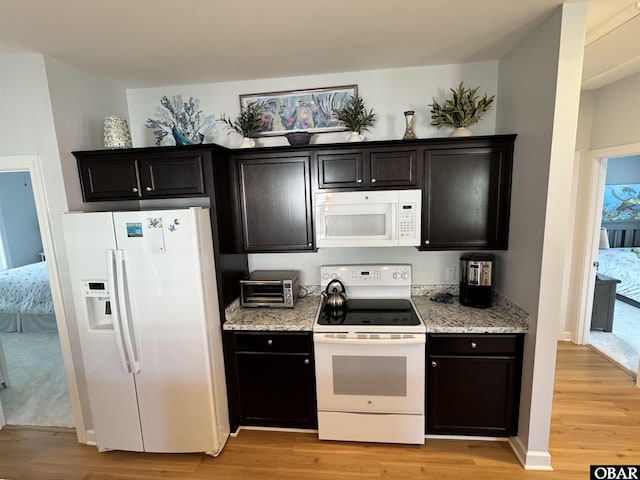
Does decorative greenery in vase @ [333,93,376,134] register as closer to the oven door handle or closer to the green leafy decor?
the green leafy decor

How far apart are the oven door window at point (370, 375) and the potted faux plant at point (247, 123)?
1874 mm

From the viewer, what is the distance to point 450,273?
2.74m

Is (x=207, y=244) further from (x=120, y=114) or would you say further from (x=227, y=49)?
(x=120, y=114)

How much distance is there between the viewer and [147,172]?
2271 mm

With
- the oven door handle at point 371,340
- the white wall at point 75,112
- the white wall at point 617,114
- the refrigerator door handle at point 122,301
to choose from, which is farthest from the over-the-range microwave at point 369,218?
the white wall at point 617,114

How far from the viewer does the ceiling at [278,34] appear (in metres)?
1.62

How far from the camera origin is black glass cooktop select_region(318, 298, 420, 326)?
2.26 meters

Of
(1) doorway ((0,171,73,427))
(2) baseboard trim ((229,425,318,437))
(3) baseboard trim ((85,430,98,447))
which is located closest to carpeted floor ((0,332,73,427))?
(1) doorway ((0,171,73,427))

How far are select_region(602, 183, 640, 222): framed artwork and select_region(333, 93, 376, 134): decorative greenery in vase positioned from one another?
510cm

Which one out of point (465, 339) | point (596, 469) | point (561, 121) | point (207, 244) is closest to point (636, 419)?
point (596, 469)

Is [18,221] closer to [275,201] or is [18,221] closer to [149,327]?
[149,327]

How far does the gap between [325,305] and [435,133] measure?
5.64 ft

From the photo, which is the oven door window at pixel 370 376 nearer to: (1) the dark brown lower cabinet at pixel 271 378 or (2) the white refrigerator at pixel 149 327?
(1) the dark brown lower cabinet at pixel 271 378

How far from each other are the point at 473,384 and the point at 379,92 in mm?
2377
